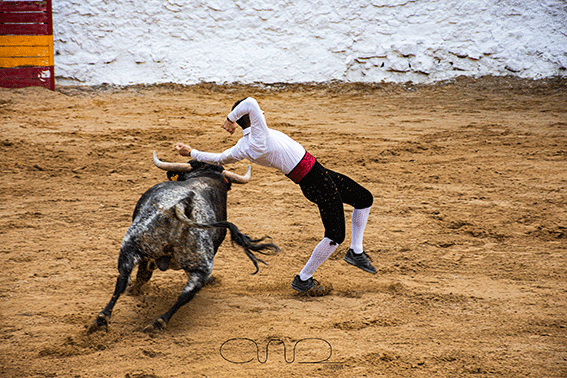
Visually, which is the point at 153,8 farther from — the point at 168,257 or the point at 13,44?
the point at 168,257

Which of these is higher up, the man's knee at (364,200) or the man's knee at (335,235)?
the man's knee at (364,200)

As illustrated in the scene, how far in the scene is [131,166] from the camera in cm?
772

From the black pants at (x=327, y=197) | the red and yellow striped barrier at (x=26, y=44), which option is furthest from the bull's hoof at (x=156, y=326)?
the red and yellow striped barrier at (x=26, y=44)

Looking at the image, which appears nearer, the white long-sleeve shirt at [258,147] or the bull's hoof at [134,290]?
the white long-sleeve shirt at [258,147]

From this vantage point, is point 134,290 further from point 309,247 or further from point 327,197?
point 309,247

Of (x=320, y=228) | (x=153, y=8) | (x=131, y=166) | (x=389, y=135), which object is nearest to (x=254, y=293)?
(x=320, y=228)

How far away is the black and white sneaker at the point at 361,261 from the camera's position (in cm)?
491

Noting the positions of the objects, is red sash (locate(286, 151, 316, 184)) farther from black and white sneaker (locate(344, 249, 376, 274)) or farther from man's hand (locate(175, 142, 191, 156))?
black and white sneaker (locate(344, 249, 376, 274))

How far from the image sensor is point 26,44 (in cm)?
1095

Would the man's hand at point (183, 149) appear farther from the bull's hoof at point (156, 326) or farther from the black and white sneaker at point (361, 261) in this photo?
the black and white sneaker at point (361, 261)

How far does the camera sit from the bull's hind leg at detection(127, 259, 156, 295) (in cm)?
413

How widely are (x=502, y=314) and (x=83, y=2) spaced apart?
11.9m

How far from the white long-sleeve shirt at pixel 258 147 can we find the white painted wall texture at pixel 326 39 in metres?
8.46

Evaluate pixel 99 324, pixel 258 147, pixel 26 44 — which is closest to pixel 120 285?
pixel 99 324
